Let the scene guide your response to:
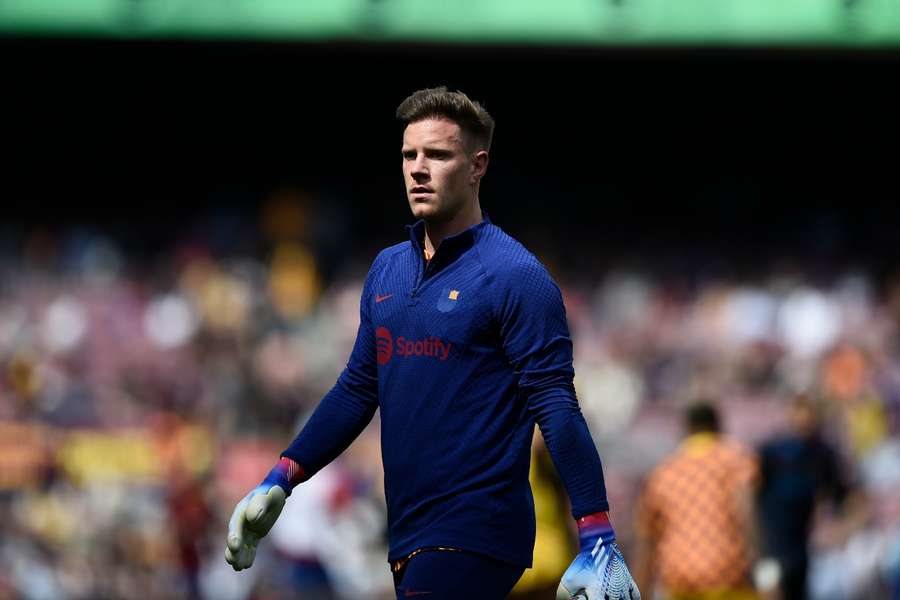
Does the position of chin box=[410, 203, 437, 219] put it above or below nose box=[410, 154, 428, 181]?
below

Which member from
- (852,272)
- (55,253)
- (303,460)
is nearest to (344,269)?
(55,253)

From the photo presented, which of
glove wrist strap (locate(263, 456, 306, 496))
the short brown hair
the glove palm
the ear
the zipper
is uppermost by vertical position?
the short brown hair

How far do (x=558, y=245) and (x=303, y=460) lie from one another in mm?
12605

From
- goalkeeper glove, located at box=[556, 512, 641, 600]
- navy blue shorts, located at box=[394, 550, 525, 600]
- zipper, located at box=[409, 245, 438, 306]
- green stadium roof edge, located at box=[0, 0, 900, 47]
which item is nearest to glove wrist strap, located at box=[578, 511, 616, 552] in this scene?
goalkeeper glove, located at box=[556, 512, 641, 600]

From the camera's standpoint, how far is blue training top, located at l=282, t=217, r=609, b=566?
12.9 ft

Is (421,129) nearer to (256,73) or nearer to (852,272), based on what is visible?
(852,272)

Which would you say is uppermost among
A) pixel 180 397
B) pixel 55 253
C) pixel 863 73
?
pixel 863 73

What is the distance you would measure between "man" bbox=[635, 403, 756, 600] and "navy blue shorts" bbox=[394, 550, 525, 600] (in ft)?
14.1

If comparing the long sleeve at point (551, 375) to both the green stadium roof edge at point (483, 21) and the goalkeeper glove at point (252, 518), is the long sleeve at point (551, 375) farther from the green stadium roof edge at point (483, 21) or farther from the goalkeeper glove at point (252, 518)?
the green stadium roof edge at point (483, 21)

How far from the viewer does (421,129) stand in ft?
13.5

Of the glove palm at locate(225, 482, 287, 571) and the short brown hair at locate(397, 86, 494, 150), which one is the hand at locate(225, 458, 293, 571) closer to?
the glove palm at locate(225, 482, 287, 571)

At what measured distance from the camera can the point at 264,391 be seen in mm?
14727

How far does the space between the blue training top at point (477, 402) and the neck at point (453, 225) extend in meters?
0.04

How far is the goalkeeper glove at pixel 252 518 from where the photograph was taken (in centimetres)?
423
